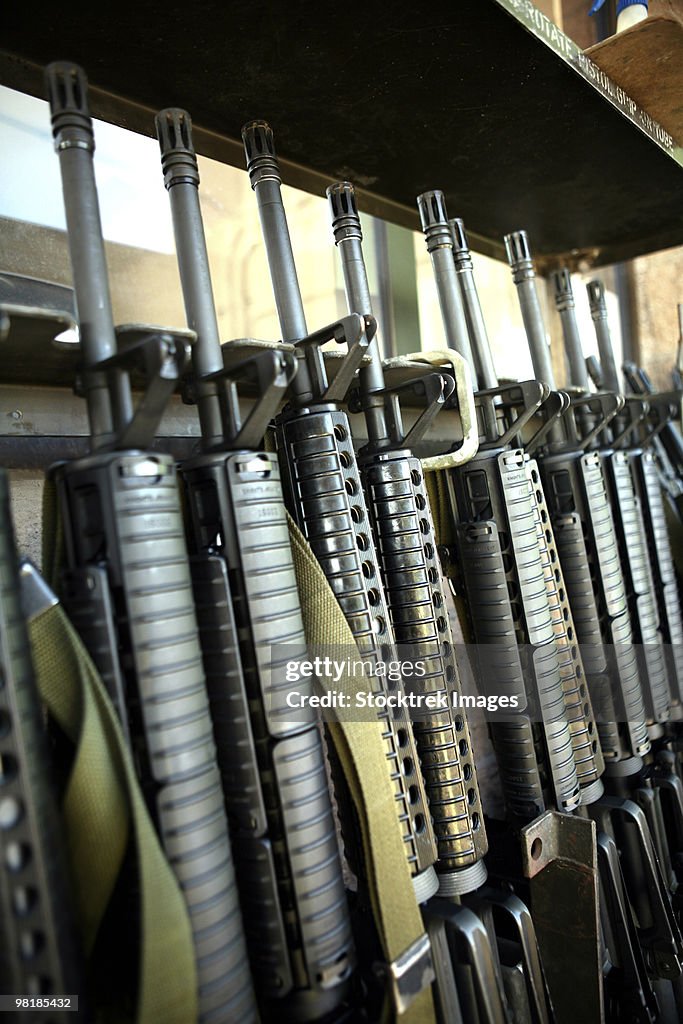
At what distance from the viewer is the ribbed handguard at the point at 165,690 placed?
557 mm

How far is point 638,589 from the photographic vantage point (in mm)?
1171

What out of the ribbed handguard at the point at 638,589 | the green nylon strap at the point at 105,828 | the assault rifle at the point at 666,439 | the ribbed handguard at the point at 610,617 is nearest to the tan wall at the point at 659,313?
the assault rifle at the point at 666,439

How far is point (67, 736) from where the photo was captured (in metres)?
0.61

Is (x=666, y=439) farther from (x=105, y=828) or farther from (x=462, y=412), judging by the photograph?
(x=105, y=828)

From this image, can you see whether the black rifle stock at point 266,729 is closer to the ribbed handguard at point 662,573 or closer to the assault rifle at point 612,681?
the assault rifle at point 612,681

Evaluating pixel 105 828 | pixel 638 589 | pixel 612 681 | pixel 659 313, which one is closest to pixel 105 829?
pixel 105 828

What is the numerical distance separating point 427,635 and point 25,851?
452mm

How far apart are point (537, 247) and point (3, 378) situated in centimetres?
118

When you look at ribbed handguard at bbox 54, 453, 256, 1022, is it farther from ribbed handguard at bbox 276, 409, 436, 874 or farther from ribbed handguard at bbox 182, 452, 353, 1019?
ribbed handguard at bbox 276, 409, 436, 874

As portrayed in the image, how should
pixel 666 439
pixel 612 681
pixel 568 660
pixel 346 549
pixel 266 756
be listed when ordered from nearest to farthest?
pixel 266 756
pixel 346 549
pixel 568 660
pixel 612 681
pixel 666 439

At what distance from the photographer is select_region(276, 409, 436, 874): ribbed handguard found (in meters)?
0.73

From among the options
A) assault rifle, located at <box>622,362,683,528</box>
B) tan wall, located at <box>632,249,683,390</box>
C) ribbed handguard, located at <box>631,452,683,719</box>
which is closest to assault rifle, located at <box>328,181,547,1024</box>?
ribbed handguard, located at <box>631,452,683,719</box>

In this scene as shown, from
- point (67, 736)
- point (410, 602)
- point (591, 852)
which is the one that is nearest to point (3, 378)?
point (67, 736)

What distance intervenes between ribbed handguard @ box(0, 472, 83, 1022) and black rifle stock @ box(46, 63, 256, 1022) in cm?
→ 7
